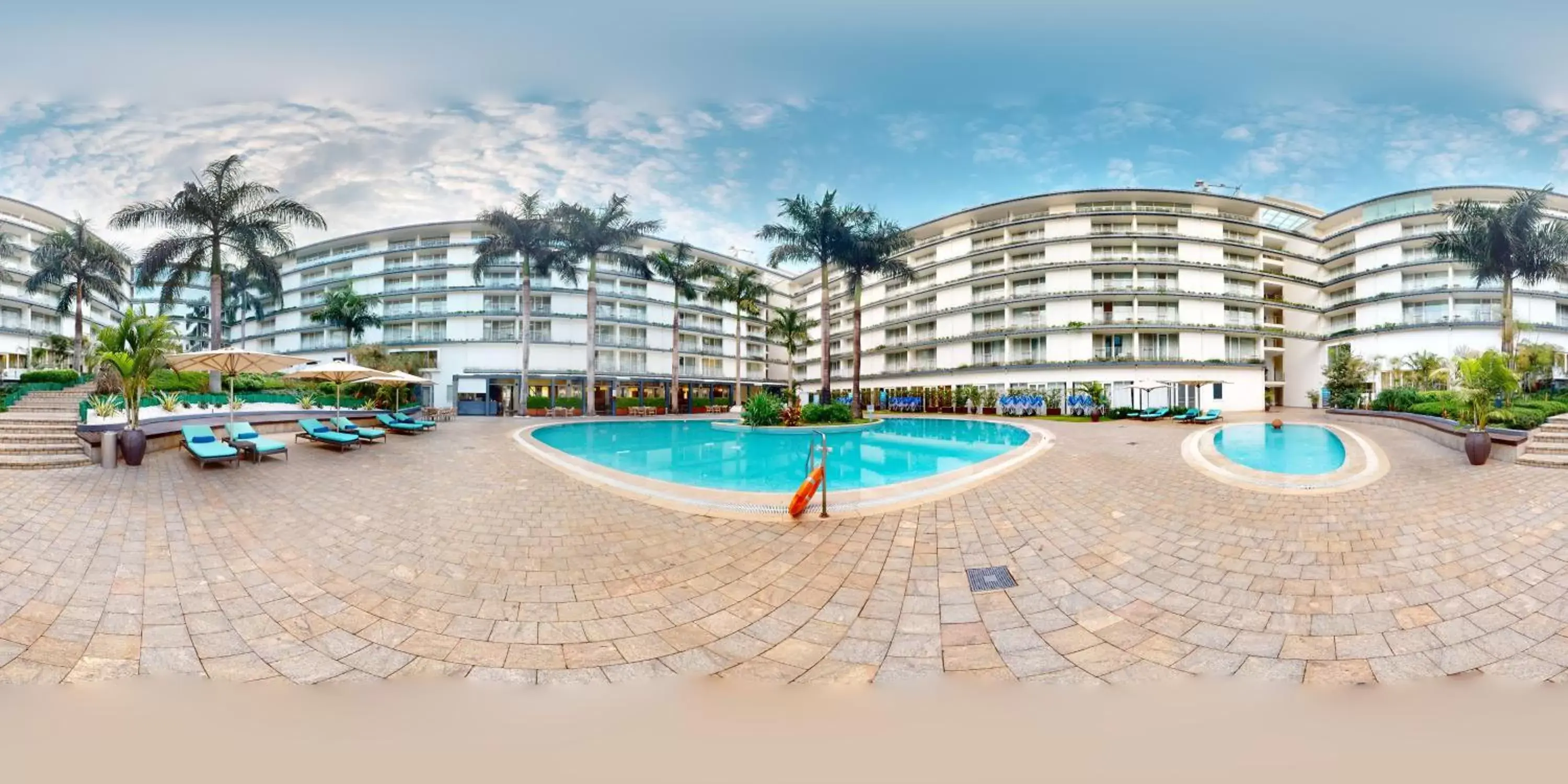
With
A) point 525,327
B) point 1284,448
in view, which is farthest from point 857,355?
point 525,327

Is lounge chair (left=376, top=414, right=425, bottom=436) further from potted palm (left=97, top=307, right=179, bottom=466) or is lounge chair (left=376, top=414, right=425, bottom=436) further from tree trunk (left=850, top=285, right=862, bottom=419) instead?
tree trunk (left=850, top=285, right=862, bottom=419)

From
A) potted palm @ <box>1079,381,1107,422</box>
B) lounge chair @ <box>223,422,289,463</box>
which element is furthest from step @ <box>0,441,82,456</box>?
potted palm @ <box>1079,381,1107,422</box>

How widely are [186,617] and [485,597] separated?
6.66 ft

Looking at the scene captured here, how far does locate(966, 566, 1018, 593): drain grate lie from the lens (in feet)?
16.1

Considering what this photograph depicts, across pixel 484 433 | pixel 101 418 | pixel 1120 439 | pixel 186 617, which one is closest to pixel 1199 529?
pixel 186 617

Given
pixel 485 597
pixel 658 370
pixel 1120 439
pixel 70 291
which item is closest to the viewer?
pixel 485 597

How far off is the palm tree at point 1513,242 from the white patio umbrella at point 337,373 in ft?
145

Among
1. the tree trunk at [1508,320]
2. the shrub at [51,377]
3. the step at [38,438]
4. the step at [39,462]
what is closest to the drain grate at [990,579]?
the step at [39,462]

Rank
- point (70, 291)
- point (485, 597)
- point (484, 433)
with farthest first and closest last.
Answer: point (70, 291), point (484, 433), point (485, 597)

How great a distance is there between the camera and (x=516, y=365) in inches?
1873

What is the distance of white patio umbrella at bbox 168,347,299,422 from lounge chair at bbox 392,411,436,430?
22.3 ft

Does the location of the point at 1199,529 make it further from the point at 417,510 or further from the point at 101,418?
the point at 101,418

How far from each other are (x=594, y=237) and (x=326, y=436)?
1073 inches

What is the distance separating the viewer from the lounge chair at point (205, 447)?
10.4 meters
